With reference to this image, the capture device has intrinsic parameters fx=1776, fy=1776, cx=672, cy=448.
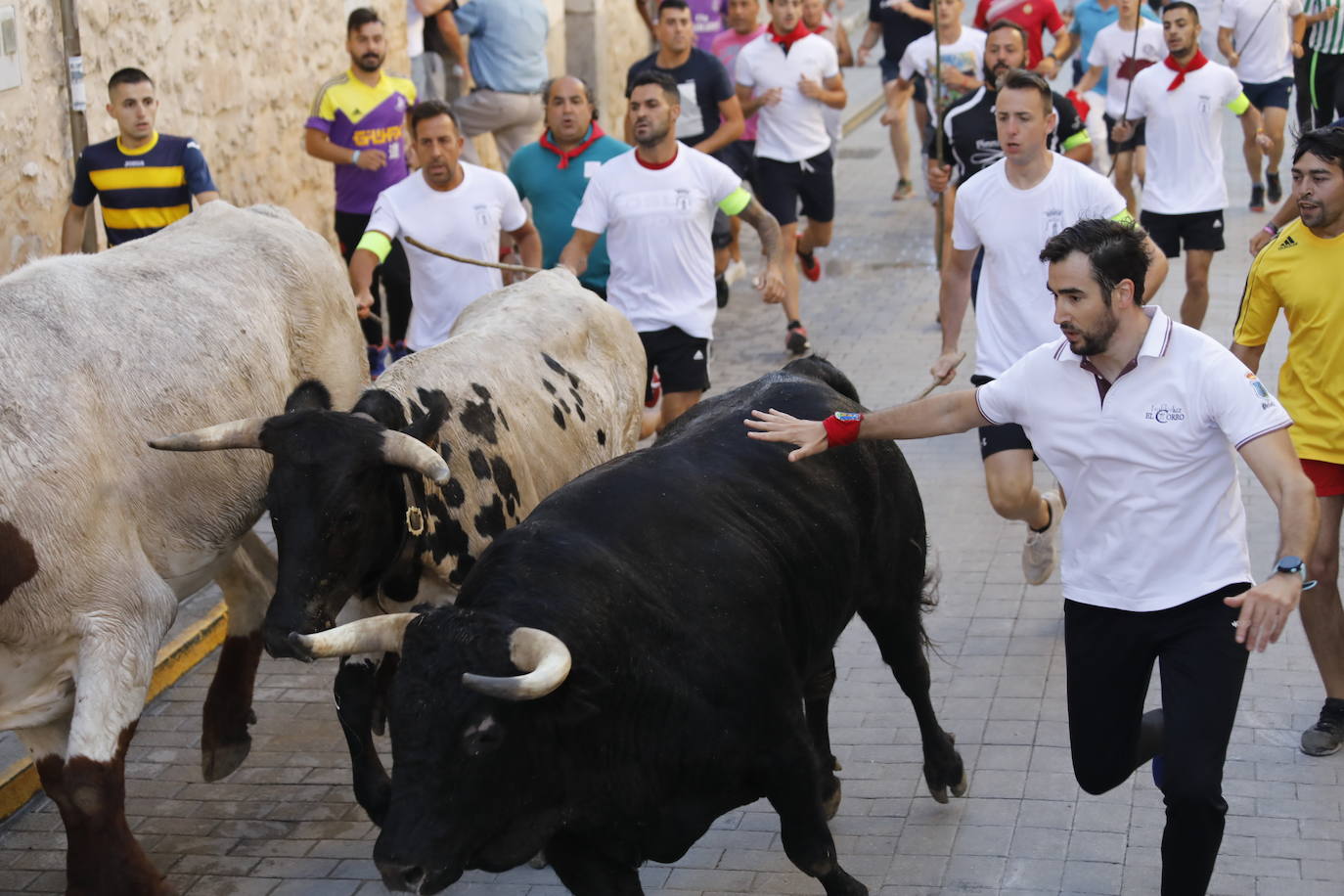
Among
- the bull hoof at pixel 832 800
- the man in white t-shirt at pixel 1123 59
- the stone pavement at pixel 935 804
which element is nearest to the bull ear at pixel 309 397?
the stone pavement at pixel 935 804

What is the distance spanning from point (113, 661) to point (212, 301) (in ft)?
5.09

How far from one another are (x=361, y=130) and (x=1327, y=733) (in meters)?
6.98

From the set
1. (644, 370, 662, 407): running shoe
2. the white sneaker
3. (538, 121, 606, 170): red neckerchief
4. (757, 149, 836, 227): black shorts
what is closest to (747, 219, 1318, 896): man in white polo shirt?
the white sneaker

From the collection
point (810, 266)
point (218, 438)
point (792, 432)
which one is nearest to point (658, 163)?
point (218, 438)

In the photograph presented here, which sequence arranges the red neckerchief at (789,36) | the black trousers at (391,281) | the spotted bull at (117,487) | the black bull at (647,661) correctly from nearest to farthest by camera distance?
the black bull at (647,661)
the spotted bull at (117,487)
the black trousers at (391,281)
the red neckerchief at (789,36)

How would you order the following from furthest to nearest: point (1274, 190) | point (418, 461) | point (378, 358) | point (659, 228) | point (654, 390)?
1. point (1274, 190)
2. point (378, 358)
3. point (654, 390)
4. point (659, 228)
5. point (418, 461)

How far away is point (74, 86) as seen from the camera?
9.75m

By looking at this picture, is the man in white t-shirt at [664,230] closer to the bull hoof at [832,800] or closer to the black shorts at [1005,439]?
the black shorts at [1005,439]

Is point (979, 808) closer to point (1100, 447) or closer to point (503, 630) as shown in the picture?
point (1100, 447)

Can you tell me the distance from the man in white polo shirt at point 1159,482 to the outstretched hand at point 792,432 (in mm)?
524

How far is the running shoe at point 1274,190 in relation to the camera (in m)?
15.2

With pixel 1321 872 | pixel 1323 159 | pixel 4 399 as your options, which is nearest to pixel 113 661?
pixel 4 399

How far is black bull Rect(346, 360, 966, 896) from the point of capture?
4.15m

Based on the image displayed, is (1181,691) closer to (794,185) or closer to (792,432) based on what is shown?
(792,432)
